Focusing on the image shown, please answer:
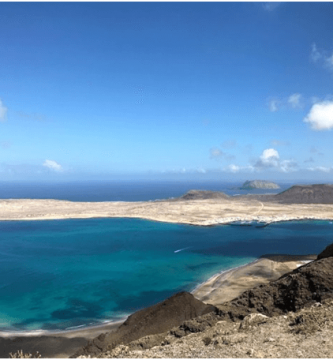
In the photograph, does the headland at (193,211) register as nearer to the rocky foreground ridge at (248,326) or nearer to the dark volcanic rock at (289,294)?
the rocky foreground ridge at (248,326)

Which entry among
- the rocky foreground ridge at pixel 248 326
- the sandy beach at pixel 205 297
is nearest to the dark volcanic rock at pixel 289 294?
the rocky foreground ridge at pixel 248 326

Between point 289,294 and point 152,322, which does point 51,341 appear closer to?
point 152,322

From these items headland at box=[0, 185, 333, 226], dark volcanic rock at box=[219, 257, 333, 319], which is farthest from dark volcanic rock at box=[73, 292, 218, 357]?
headland at box=[0, 185, 333, 226]

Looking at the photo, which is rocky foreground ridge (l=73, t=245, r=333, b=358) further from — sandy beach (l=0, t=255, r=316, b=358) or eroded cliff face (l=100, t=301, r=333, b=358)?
sandy beach (l=0, t=255, r=316, b=358)

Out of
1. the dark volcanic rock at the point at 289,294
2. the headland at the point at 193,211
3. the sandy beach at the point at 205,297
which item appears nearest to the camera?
the dark volcanic rock at the point at 289,294

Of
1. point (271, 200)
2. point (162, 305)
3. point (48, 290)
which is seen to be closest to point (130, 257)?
point (48, 290)

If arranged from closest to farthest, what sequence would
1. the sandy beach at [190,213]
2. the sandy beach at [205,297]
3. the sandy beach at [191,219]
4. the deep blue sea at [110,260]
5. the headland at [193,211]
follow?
the sandy beach at [205,297] → the sandy beach at [191,219] → the deep blue sea at [110,260] → the sandy beach at [190,213] → the headland at [193,211]
